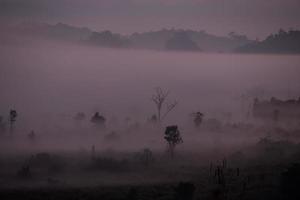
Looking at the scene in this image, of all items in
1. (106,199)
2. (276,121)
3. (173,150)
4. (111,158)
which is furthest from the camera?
(276,121)

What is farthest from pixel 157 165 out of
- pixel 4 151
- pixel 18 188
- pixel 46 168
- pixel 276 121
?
pixel 276 121

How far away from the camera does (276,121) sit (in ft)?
591

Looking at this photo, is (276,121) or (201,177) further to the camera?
(276,121)

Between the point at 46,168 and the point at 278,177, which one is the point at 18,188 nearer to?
the point at 46,168

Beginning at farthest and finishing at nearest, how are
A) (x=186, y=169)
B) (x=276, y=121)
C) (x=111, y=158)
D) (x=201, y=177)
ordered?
1. (x=276, y=121)
2. (x=111, y=158)
3. (x=186, y=169)
4. (x=201, y=177)

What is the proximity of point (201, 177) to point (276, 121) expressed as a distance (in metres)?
93.7

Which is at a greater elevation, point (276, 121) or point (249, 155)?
point (276, 121)

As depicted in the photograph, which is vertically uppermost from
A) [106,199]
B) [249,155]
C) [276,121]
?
[276,121]

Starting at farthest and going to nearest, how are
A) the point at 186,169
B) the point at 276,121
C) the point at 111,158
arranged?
the point at 276,121, the point at 111,158, the point at 186,169

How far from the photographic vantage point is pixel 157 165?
356 feet

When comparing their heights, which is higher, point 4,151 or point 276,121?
point 276,121

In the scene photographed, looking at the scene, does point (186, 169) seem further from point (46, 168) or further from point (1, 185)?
point (1, 185)

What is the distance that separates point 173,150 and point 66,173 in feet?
110

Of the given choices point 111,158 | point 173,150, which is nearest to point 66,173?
point 111,158
